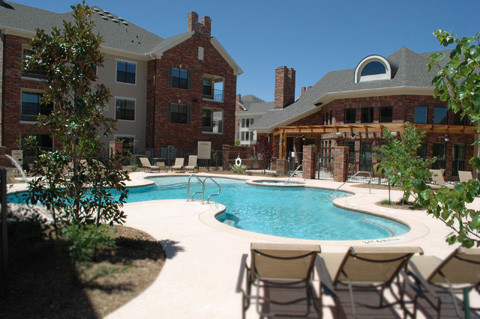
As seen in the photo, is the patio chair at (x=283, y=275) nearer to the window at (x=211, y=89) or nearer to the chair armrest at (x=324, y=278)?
the chair armrest at (x=324, y=278)

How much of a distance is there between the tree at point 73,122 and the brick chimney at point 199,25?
86.1 feet

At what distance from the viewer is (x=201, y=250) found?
593 cm

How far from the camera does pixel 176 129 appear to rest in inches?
1144

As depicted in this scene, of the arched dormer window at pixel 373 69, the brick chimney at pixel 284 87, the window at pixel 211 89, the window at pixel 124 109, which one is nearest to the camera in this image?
the arched dormer window at pixel 373 69

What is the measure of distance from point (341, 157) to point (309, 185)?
3.43 m

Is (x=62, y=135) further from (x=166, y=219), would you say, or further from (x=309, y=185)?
(x=309, y=185)

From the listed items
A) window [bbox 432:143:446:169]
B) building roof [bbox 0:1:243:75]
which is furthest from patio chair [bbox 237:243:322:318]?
building roof [bbox 0:1:243:75]

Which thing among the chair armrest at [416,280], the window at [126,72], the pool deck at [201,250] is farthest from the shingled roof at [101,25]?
the chair armrest at [416,280]

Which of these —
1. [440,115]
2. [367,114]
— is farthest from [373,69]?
[440,115]

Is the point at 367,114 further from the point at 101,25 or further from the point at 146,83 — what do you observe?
the point at 101,25

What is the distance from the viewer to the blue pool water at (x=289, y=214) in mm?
9148

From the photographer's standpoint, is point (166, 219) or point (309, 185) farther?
point (309, 185)

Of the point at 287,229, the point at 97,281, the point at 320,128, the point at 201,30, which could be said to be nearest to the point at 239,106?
the point at 201,30

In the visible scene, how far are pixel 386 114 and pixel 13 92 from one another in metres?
26.0
